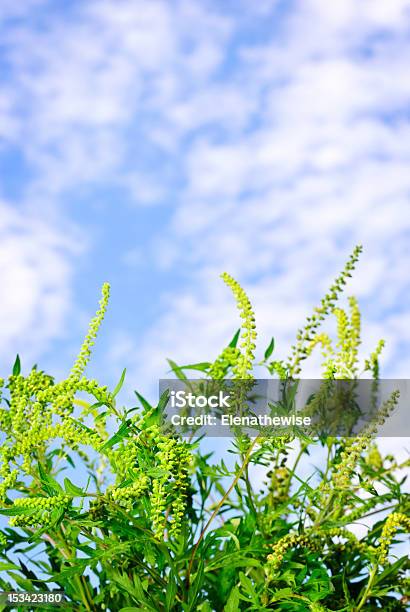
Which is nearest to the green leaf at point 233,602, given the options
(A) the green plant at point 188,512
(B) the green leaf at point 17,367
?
(A) the green plant at point 188,512

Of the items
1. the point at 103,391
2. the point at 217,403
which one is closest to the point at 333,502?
the point at 217,403

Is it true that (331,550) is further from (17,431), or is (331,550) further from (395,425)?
(17,431)

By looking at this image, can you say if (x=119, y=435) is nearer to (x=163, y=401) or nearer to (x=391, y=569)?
(x=163, y=401)

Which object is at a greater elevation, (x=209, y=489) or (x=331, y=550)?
(x=209, y=489)

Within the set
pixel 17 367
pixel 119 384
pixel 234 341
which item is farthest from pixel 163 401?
pixel 17 367

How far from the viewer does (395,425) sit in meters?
2.09

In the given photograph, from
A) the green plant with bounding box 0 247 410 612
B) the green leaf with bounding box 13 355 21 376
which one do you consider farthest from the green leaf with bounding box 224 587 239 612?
the green leaf with bounding box 13 355 21 376

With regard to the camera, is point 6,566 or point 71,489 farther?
point 6,566

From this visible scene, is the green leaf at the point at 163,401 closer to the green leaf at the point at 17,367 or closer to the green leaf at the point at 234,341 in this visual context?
the green leaf at the point at 234,341

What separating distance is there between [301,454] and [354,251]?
583mm

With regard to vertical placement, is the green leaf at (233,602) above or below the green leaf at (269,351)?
below

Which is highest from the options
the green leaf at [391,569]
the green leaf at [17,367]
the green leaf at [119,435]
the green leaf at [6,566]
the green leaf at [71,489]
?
the green leaf at [17,367]

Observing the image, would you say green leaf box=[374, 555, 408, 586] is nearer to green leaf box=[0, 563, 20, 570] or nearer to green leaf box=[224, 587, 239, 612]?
green leaf box=[224, 587, 239, 612]

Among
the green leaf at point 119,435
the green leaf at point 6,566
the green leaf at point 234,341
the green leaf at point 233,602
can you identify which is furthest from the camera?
the green leaf at point 6,566
